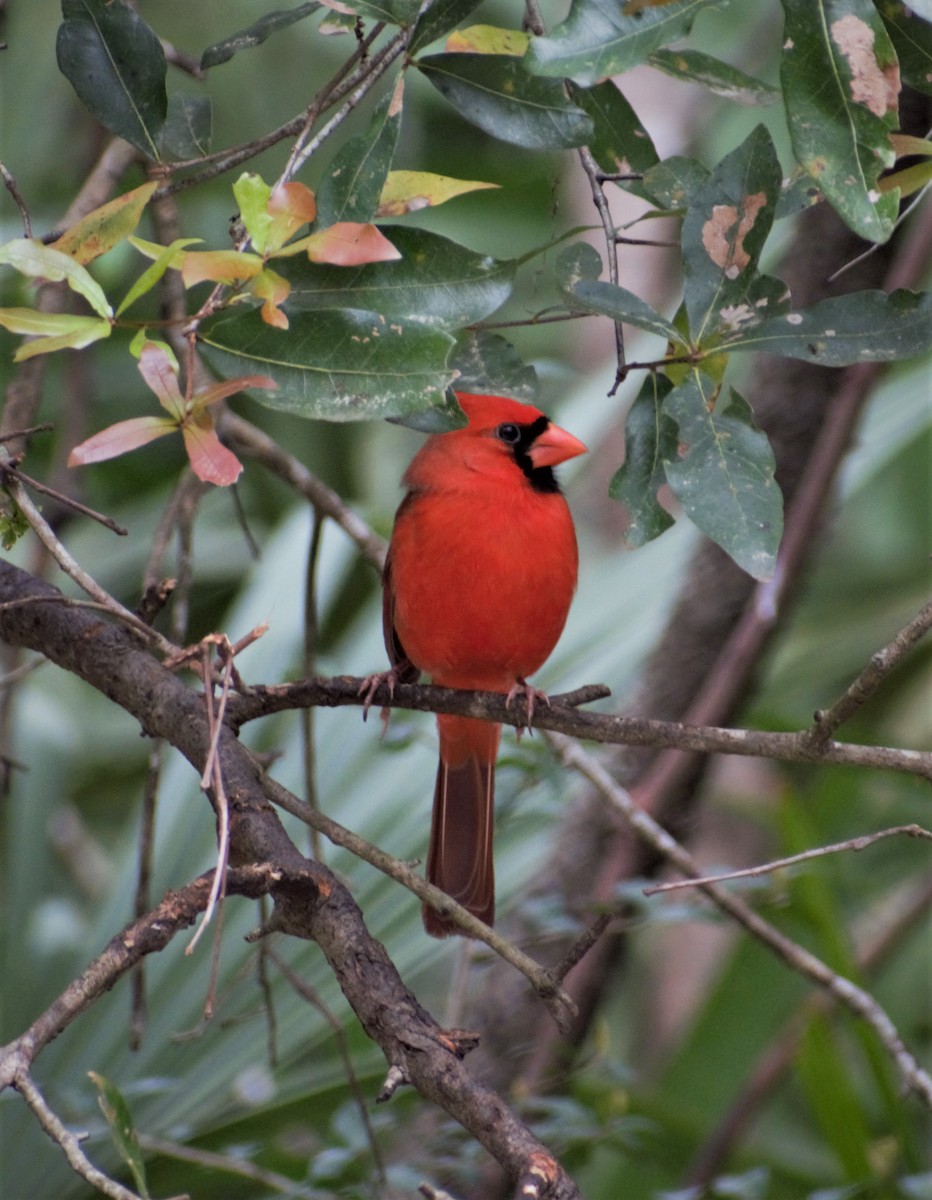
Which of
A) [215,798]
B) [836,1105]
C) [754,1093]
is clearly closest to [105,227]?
[215,798]

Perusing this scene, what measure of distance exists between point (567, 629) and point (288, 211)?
193cm

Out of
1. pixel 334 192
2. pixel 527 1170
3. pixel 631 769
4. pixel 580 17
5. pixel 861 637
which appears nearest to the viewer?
pixel 527 1170

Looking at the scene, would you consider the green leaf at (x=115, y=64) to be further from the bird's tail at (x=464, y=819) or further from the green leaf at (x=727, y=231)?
the bird's tail at (x=464, y=819)

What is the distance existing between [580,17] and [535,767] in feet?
4.98

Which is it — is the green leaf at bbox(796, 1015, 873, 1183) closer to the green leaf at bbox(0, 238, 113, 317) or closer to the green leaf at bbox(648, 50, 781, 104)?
the green leaf at bbox(648, 50, 781, 104)

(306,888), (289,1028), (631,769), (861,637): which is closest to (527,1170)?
(306,888)

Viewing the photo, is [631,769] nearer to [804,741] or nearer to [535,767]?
[535,767]

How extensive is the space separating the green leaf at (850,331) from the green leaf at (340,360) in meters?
0.34

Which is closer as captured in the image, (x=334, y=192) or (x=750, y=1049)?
(x=334, y=192)

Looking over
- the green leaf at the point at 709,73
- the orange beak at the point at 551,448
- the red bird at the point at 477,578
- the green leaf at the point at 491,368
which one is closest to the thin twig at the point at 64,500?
the green leaf at the point at 491,368

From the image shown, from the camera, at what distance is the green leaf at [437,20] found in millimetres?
1573

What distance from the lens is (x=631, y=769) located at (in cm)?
323

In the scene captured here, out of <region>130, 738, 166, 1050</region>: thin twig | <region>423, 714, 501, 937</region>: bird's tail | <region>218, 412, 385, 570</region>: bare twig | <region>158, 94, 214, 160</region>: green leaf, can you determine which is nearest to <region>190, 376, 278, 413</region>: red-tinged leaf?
<region>158, 94, 214, 160</region>: green leaf

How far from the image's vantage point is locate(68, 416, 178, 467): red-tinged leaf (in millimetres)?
1418
